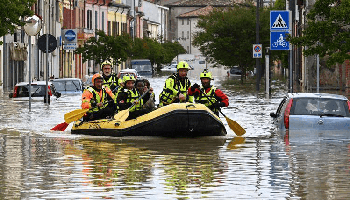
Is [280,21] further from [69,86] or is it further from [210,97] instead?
[69,86]

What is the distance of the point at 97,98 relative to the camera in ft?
75.7

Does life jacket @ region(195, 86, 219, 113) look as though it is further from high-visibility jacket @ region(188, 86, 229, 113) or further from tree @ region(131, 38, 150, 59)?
tree @ region(131, 38, 150, 59)

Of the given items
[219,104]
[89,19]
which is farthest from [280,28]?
[89,19]

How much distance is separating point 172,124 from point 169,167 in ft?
19.4

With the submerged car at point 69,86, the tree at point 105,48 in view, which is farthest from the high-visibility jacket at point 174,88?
the tree at point 105,48

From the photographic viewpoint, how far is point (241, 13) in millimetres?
81562

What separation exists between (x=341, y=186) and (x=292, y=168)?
8.36 ft

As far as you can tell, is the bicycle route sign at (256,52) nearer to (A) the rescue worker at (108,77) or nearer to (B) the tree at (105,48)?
(B) the tree at (105,48)

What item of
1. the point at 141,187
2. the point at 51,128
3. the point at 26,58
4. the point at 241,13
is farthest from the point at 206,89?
→ the point at 241,13

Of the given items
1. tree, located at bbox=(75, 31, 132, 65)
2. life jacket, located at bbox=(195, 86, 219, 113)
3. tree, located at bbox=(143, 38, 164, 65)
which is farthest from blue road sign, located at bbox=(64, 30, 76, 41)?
tree, located at bbox=(143, 38, 164, 65)

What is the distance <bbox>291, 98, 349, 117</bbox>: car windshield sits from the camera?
21.9 meters

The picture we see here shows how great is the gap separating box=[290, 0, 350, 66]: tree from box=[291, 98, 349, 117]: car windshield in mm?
8216

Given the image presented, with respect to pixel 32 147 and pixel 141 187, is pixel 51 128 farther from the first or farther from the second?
pixel 141 187

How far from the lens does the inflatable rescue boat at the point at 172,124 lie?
71.7 ft
